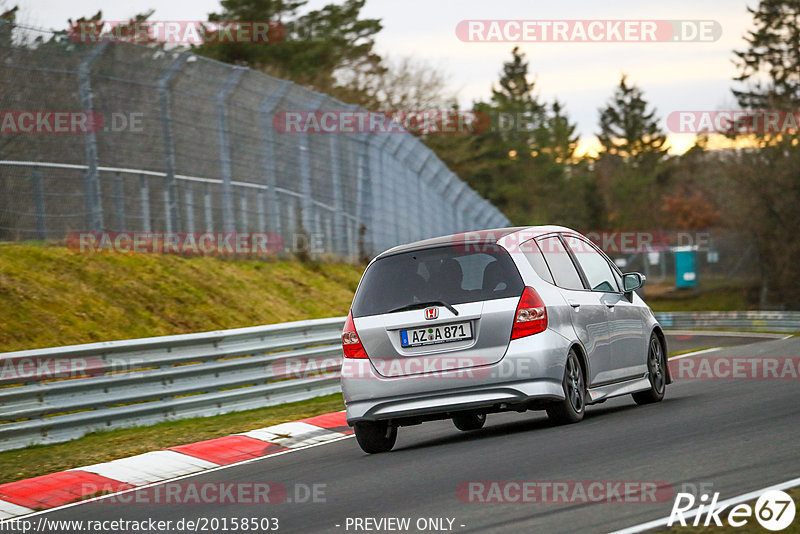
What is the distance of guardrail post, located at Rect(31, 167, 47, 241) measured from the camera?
16.6m

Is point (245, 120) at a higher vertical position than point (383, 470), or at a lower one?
higher

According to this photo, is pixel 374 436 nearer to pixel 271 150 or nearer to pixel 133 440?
pixel 133 440

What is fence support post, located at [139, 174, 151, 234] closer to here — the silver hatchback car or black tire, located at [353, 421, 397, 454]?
the silver hatchback car

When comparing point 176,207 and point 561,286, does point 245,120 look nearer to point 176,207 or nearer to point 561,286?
point 176,207

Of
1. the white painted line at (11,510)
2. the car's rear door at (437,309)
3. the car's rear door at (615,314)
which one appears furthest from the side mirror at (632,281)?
the white painted line at (11,510)

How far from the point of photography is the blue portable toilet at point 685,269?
230ft

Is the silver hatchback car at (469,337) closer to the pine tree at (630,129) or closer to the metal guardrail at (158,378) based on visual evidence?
the metal guardrail at (158,378)

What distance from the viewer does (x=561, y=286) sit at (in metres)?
9.60

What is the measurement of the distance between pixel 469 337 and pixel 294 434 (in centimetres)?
306

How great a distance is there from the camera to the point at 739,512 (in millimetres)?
5691

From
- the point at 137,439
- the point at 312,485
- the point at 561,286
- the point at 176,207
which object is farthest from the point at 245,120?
the point at 312,485

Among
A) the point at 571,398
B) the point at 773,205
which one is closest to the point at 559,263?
the point at 571,398

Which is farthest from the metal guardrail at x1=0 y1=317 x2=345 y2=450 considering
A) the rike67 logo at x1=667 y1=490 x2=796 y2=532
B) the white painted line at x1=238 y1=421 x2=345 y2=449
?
the rike67 logo at x1=667 y1=490 x2=796 y2=532

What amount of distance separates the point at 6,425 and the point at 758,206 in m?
56.1
